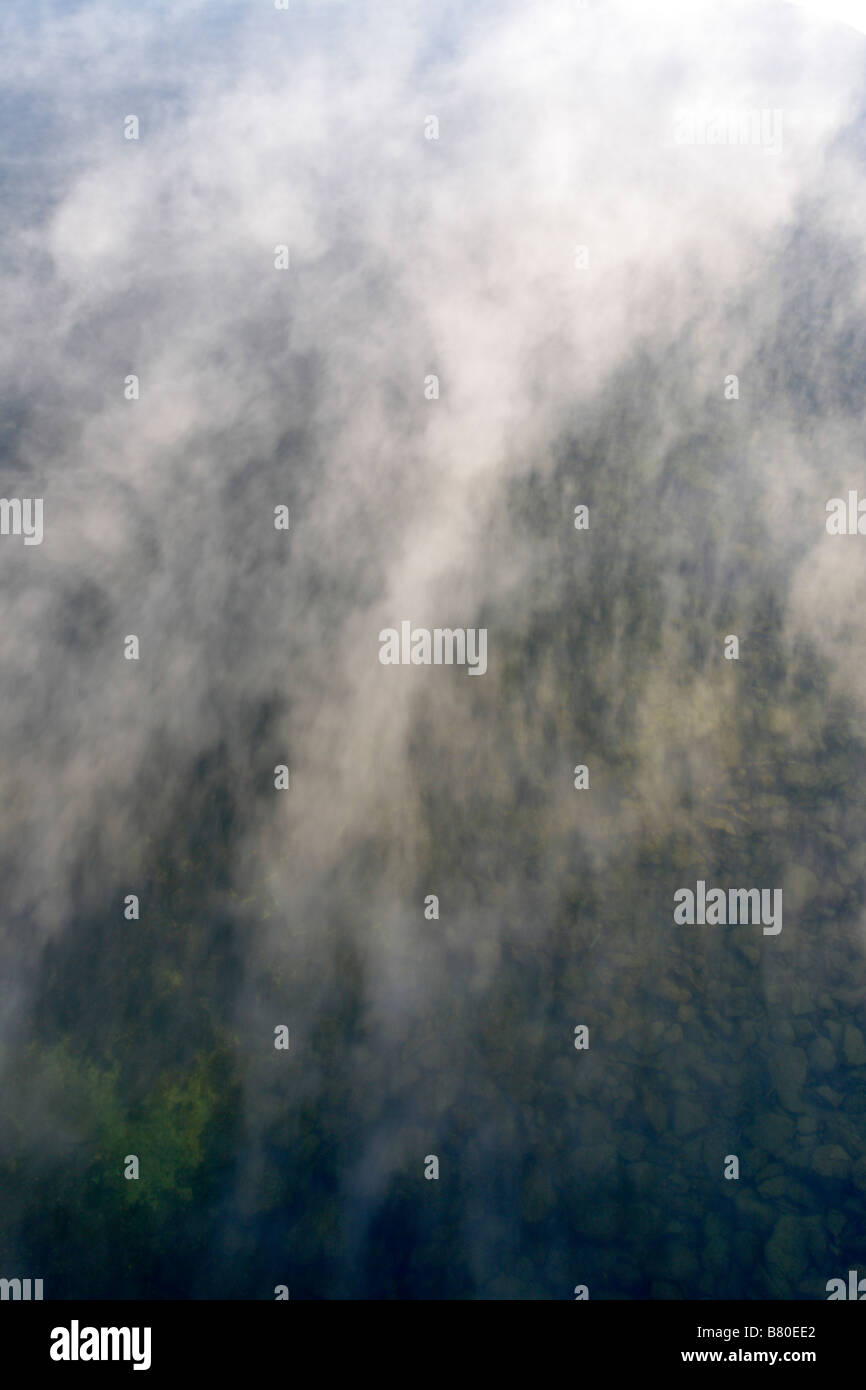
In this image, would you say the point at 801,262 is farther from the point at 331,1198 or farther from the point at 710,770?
the point at 331,1198

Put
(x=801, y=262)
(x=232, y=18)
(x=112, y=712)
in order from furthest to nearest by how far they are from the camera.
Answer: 1. (x=232, y=18)
2. (x=801, y=262)
3. (x=112, y=712)

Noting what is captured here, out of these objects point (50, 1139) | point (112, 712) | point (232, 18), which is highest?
point (232, 18)

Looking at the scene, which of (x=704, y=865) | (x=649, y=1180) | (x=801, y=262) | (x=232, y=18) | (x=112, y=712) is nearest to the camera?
(x=649, y=1180)

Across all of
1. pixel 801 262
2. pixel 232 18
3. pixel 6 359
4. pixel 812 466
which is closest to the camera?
pixel 812 466

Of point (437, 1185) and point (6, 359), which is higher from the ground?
point (6, 359)

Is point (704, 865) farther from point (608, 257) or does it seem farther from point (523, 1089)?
point (608, 257)

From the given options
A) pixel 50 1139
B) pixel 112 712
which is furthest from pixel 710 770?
pixel 50 1139

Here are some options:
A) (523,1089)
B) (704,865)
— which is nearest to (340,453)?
(704,865)

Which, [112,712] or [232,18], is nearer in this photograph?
[112,712]

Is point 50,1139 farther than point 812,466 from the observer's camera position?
No
